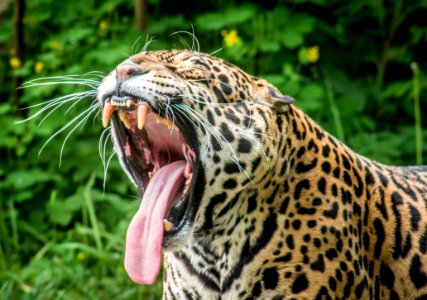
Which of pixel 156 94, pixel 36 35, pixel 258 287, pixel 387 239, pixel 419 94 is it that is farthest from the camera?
pixel 36 35

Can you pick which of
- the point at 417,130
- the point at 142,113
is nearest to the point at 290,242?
the point at 142,113

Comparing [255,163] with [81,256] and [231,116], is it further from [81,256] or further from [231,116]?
[81,256]

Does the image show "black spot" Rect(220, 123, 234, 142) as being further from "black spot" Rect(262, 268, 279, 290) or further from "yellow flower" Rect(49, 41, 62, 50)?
"yellow flower" Rect(49, 41, 62, 50)

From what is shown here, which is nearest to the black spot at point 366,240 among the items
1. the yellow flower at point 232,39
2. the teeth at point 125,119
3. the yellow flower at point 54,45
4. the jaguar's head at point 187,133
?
the jaguar's head at point 187,133

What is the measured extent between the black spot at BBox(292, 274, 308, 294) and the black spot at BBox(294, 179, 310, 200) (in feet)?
1.01

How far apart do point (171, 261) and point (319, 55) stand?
13.8 feet

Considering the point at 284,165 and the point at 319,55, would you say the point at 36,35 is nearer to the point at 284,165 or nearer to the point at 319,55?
→ the point at 319,55

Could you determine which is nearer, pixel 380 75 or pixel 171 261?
pixel 171 261

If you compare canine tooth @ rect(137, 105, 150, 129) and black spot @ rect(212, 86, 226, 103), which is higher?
black spot @ rect(212, 86, 226, 103)

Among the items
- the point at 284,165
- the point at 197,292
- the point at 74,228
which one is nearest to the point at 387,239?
the point at 284,165

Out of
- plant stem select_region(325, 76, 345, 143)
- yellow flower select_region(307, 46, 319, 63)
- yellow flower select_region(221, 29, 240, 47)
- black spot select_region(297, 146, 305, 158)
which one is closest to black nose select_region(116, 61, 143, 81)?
black spot select_region(297, 146, 305, 158)

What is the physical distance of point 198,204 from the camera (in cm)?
366

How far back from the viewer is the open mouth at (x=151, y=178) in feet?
12.0

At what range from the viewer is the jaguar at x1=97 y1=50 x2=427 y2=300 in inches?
140
